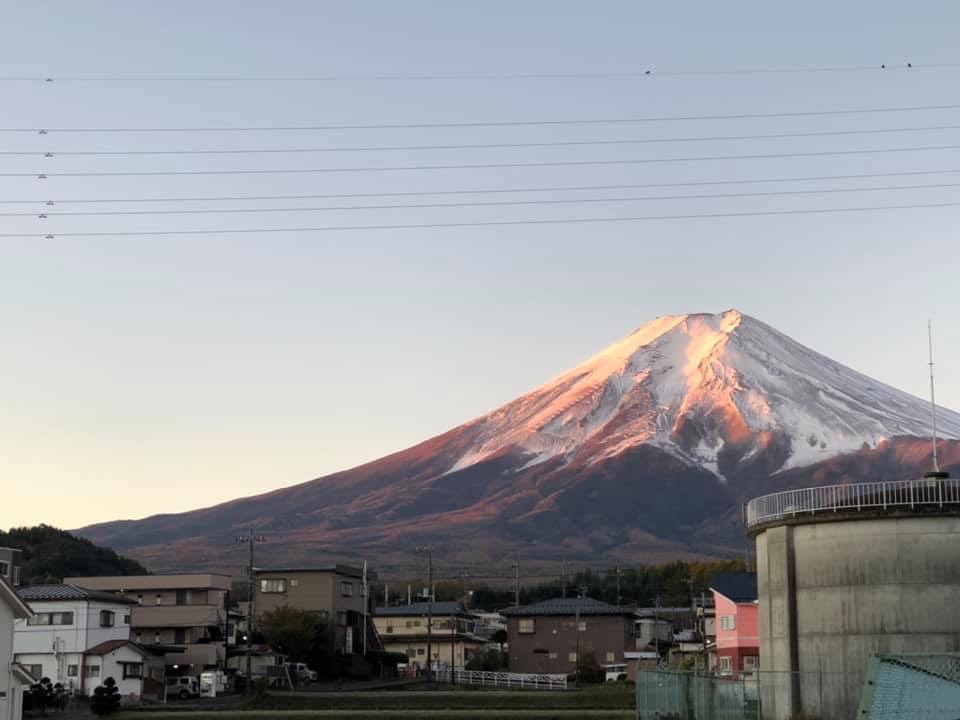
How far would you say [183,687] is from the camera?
2616 inches

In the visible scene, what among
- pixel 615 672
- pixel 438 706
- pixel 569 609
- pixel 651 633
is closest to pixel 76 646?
pixel 438 706

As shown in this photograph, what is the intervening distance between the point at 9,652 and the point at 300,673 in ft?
133

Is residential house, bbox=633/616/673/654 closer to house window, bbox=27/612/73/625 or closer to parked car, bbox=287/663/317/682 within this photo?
parked car, bbox=287/663/317/682

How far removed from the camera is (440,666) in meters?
83.9

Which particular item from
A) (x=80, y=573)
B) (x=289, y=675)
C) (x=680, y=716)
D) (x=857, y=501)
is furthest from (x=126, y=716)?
(x=80, y=573)

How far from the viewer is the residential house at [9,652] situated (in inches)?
Answer: 1234

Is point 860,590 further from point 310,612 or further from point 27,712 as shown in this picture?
point 310,612

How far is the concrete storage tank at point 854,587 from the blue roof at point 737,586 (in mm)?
18858

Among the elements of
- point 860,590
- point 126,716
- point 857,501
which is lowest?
point 126,716

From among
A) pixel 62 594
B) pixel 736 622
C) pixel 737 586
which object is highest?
pixel 62 594

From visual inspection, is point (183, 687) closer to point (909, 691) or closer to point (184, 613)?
point (184, 613)

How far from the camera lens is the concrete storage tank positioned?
1219 inches

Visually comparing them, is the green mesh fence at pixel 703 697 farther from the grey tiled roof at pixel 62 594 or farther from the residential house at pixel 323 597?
the residential house at pixel 323 597

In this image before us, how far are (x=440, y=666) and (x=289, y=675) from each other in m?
17.6
